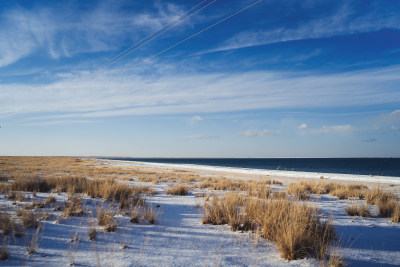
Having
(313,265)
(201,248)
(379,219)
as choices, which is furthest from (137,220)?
(379,219)

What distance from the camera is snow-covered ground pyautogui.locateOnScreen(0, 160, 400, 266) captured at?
10.4ft

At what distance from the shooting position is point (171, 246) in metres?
3.79

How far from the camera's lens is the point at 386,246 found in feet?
13.0

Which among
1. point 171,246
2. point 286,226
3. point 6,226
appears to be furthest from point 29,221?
point 286,226

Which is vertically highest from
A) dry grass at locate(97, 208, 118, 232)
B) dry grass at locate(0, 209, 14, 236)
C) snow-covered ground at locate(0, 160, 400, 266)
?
dry grass at locate(0, 209, 14, 236)

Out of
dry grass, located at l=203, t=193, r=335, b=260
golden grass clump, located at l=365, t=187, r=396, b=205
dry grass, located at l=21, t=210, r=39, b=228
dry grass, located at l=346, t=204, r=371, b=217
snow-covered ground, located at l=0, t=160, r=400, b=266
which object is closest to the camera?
snow-covered ground, located at l=0, t=160, r=400, b=266

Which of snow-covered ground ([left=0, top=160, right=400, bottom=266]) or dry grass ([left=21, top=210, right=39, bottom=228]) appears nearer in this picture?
snow-covered ground ([left=0, top=160, right=400, bottom=266])

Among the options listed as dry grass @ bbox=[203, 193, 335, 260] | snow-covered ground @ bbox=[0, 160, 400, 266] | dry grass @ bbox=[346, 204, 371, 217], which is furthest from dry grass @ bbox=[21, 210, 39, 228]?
dry grass @ bbox=[346, 204, 371, 217]

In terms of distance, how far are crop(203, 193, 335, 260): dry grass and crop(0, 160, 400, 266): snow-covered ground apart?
0.17m

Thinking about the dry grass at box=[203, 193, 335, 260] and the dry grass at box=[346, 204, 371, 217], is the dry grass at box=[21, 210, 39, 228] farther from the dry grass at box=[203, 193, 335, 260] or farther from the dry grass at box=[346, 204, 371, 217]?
the dry grass at box=[346, 204, 371, 217]

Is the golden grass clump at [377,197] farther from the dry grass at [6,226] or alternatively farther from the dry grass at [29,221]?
the dry grass at [6,226]

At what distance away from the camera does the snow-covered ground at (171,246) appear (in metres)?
3.17

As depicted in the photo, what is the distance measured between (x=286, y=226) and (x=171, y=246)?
202cm

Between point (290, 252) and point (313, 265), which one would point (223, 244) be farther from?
point (313, 265)
